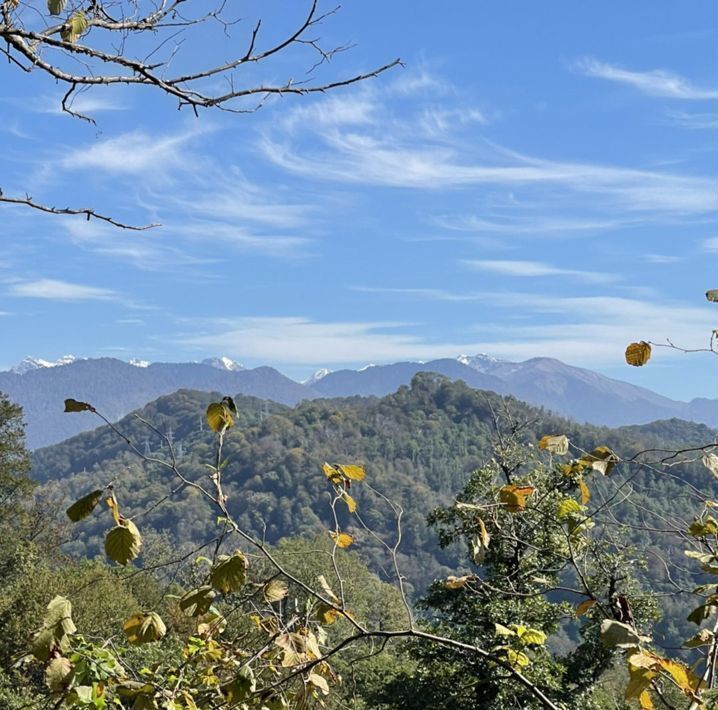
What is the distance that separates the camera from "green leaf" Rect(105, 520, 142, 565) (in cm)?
137

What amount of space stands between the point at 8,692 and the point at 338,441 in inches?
5356

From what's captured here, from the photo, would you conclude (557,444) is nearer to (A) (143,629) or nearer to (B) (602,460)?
(B) (602,460)

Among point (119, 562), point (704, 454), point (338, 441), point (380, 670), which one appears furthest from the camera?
point (338, 441)

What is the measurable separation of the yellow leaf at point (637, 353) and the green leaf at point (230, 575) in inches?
40.6

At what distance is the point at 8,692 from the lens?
1122cm

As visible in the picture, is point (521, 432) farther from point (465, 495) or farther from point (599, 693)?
point (599, 693)

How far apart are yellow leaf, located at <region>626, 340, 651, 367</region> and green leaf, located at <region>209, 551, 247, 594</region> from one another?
1.03 metres

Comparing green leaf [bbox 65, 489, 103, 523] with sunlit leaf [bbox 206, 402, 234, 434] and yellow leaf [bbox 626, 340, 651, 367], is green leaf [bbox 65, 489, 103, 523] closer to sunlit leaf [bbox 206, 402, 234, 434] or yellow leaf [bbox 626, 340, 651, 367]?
sunlit leaf [bbox 206, 402, 234, 434]

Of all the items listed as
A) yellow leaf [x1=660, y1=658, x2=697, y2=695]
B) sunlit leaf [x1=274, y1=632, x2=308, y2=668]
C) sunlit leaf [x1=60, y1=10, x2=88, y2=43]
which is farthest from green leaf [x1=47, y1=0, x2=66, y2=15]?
yellow leaf [x1=660, y1=658, x2=697, y2=695]

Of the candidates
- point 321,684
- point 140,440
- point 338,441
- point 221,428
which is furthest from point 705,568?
point 140,440

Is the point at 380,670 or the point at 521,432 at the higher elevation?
the point at 521,432

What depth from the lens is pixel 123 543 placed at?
4.52 ft

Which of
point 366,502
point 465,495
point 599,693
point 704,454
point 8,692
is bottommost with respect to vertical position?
point 366,502

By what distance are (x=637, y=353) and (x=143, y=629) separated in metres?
1.28
